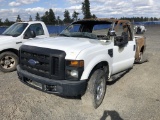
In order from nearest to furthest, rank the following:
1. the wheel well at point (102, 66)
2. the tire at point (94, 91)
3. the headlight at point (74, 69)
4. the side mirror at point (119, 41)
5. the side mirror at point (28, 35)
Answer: the headlight at point (74, 69) → the tire at point (94, 91) → the wheel well at point (102, 66) → the side mirror at point (119, 41) → the side mirror at point (28, 35)

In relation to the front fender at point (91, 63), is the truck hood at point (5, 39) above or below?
above

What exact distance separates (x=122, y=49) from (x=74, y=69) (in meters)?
2.29

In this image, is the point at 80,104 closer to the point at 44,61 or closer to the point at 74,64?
the point at 74,64

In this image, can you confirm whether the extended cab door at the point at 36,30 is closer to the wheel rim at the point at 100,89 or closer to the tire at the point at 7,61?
the tire at the point at 7,61

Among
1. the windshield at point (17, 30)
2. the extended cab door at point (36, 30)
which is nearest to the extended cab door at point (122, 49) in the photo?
the extended cab door at point (36, 30)

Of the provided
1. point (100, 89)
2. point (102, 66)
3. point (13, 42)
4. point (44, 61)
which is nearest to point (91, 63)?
point (102, 66)

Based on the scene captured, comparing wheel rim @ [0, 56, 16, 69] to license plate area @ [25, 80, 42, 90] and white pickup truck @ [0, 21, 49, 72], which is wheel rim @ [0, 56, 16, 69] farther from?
license plate area @ [25, 80, 42, 90]

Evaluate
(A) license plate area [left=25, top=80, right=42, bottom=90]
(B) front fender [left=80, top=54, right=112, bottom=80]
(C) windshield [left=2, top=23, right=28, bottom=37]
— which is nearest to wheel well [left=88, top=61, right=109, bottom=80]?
(B) front fender [left=80, top=54, right=112, bottom=80]

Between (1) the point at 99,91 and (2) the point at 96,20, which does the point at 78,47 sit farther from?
(2) the point at 96,20

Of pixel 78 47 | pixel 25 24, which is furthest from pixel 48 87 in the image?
pixel 25 24

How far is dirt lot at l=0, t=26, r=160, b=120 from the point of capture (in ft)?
14.6

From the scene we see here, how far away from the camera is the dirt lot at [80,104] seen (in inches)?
176

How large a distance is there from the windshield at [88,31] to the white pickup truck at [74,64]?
3 centimetres

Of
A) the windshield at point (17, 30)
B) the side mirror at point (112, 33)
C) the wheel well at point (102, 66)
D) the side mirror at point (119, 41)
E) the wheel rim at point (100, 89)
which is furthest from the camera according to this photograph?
the windshield at point (17, 30)
